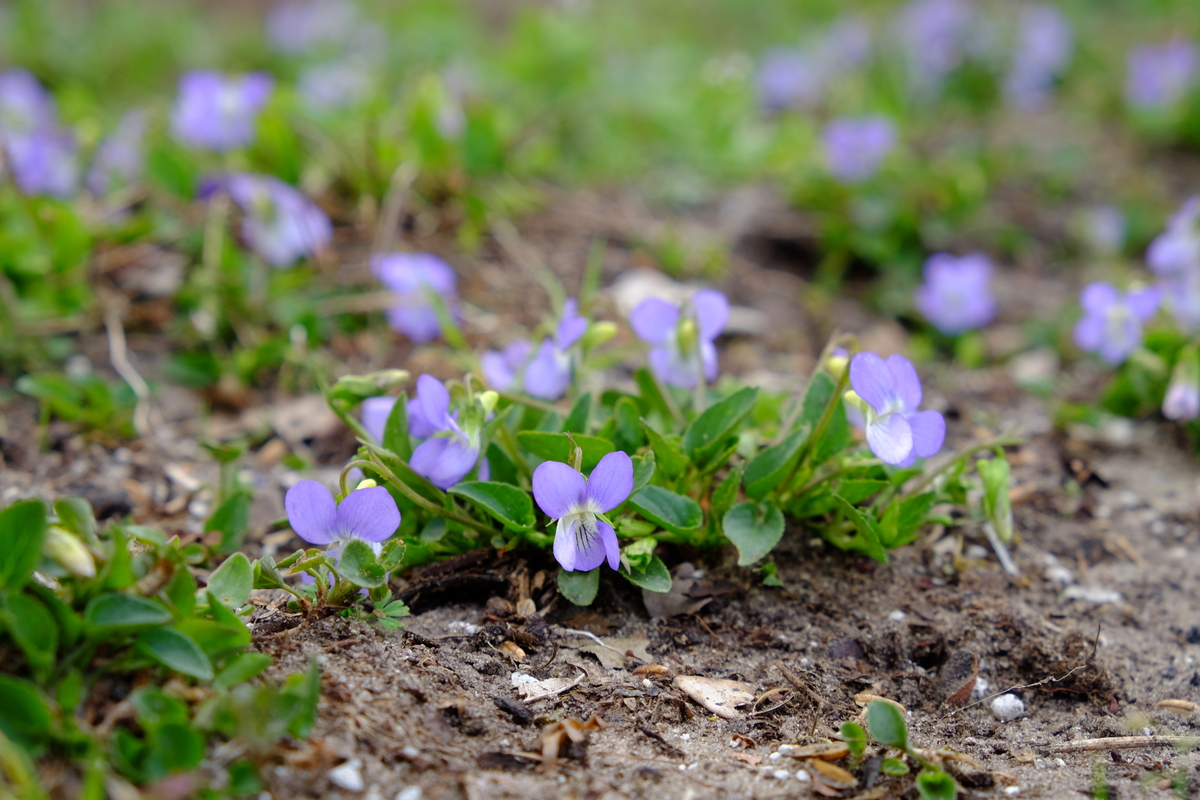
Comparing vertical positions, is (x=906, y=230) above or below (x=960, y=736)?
above

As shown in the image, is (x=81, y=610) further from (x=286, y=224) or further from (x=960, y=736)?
(x=286, y=224)

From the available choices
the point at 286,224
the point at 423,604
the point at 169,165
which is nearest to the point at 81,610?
the point at 423,604

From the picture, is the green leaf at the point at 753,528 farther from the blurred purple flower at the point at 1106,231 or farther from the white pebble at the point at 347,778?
the blurred purple flower at the point at 1106,231

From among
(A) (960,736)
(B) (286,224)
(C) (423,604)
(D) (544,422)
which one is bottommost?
(A) (960,736)

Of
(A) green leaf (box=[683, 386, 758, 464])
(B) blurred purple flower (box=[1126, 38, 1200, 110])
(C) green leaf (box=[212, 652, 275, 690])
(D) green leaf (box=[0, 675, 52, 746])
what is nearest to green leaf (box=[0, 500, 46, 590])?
(D) green leaf (box=[0, 675, 52, 746])

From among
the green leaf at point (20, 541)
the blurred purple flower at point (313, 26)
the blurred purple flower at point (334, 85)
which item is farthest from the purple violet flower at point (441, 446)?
the blurred purple flower at point (313, 26)

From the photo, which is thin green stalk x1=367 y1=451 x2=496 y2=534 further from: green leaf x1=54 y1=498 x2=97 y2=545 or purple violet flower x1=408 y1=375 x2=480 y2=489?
green leaf x1=54 y1=498 x2=97 y2=545
